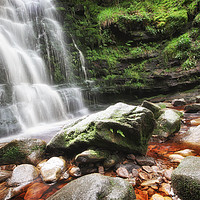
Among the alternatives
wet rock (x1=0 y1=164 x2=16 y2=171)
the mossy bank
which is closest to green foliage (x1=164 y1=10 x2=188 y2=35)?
the mossy bank

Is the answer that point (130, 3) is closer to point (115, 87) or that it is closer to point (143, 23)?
point (143, 23)

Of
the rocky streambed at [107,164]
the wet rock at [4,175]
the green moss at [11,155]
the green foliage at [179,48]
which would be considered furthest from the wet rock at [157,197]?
the green foliage at [179,48]

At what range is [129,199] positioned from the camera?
4.51ft

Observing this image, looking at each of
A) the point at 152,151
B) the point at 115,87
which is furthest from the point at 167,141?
the point at 115,87

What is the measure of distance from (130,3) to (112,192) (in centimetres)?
1751

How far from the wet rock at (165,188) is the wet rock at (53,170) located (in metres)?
1.64

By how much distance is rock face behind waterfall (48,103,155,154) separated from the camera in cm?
231

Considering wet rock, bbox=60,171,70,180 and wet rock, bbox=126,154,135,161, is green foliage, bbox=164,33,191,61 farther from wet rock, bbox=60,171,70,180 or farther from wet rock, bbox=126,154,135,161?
wet rock, bbox=60,171,70,180

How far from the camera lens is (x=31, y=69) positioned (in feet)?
31.8

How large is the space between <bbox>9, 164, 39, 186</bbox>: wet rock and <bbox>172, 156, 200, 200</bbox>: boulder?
7.36 feet

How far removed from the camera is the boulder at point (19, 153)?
2.55m

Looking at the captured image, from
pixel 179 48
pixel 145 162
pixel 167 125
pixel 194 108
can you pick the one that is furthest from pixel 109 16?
pixel 145 162

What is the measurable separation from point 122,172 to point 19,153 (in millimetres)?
2181

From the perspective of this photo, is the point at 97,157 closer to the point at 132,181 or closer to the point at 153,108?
the point at 132,181
